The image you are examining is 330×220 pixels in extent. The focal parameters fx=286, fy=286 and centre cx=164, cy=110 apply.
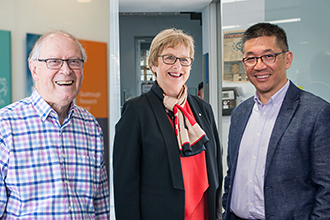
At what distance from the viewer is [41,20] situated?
3553 mm

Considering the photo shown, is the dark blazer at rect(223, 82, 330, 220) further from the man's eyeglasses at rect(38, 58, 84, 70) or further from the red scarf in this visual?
the man's eyeglasses at rect(38, 58, 84, 70)

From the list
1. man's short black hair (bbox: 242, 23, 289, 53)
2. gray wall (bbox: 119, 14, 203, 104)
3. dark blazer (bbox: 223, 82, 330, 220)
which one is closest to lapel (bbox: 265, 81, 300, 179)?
dark blazer (bbox: 223, 82, 330, 220)

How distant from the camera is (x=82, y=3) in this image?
378cm

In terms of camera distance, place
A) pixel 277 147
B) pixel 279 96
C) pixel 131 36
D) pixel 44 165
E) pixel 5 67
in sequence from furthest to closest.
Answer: pixel 131 36 < pixel 5 67 < pixel 279 96 < pixel 277 147 < pixel 44 165

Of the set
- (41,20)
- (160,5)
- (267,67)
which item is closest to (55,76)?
(267,67)

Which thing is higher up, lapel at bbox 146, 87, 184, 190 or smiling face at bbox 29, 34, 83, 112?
smiling face at bbox 29, 34, 83, 112

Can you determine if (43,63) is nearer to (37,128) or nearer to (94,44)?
(37,128)

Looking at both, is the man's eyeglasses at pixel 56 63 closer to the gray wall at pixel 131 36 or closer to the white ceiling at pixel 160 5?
the white ceiling at pixel 160 5

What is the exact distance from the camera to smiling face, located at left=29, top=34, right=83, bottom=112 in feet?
4.66

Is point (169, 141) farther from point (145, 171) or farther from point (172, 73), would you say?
point (172, 73)

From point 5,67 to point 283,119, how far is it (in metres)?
3.15

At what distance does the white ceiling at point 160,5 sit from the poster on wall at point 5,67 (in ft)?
6.49

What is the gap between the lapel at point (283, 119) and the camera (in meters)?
1.55

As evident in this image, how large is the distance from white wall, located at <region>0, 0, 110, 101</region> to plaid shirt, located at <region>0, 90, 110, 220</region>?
212cm
